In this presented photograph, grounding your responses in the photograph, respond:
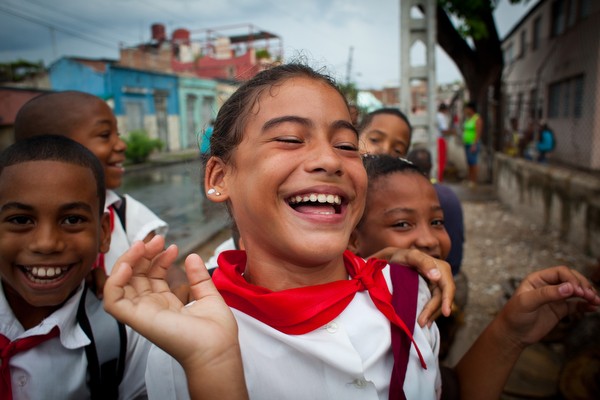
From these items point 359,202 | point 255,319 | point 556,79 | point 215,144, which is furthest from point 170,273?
point 556,79

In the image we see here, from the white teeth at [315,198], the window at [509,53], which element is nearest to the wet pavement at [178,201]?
the white teeth at [315,198]

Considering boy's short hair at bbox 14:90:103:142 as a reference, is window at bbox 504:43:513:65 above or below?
above

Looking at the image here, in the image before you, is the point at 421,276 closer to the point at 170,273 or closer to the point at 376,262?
the point at 376,262

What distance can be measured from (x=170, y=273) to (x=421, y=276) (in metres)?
1.16

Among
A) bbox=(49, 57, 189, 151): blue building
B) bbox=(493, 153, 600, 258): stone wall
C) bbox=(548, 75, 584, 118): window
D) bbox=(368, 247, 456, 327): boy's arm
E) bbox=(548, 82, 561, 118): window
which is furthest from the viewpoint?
bbox=(49, 57, 189, 151): blue building

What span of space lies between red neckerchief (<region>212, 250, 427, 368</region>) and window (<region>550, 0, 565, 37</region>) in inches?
553

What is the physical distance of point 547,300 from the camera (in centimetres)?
125

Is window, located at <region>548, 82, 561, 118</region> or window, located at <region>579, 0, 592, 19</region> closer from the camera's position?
window, located at <region>579, 0, 592, 19</region>

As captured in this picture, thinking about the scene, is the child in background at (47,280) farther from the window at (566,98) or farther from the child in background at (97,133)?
the window at (566,98)

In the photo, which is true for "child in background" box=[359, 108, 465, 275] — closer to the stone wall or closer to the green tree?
the stone wall

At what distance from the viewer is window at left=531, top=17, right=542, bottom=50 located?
15016mm

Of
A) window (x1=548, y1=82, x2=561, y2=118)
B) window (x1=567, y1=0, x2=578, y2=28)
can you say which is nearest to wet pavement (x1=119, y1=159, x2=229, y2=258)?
window (x1=548, y1=82, x2=561, y2=118)

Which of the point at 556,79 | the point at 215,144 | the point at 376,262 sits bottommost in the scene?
the point at 376,262

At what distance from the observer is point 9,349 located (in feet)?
4.15
